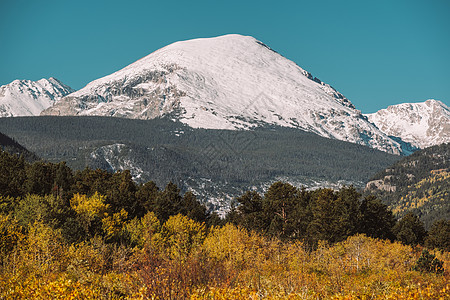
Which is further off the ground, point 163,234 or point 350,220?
point 350,220

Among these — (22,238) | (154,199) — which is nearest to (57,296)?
(22,238)

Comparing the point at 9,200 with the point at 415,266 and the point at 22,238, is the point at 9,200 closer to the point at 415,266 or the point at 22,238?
the point at 22,238

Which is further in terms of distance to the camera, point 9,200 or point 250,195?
point 250,195

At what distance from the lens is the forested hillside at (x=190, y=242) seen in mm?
37500

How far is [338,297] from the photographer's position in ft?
76.3

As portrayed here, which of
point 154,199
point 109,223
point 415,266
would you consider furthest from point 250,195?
point 415,266

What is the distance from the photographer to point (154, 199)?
408 ft

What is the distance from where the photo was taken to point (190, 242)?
99.6m

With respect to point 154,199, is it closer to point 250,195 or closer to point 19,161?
point 250,195

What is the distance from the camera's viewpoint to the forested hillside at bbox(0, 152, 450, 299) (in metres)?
37.5

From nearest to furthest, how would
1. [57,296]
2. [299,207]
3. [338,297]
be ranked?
[338,297], [57,296], [299,207]

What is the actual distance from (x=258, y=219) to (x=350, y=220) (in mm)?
22862

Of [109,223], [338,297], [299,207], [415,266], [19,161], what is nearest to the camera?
[338,297]

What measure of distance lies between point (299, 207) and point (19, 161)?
84.6 m
